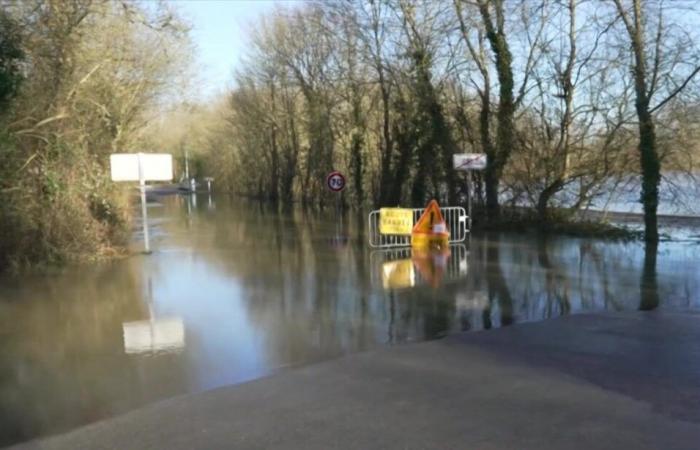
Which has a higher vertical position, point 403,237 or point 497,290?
point 403,237

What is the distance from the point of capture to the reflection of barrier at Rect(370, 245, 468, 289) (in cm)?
1170

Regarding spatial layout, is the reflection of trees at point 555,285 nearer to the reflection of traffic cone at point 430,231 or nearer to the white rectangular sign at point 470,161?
the reflection of traffic cone at point 430,231

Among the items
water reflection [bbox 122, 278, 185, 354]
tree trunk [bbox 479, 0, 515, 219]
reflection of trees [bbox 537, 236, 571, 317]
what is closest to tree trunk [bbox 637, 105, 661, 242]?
reflection of trees [bbox 537, 236, 571, 317]

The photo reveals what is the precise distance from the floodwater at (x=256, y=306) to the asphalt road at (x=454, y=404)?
0.55m

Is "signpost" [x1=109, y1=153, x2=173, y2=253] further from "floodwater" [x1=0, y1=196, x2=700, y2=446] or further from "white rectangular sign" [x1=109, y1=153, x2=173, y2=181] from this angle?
"floodwater" [x1=0, y1=196, x2=700, y2=446]

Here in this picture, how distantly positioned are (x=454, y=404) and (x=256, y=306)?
495 cm

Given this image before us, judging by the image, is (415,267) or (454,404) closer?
(454,404)

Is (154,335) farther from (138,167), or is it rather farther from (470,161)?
(470,161)

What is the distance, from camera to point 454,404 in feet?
17.6

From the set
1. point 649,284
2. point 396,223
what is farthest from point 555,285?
point 396,223

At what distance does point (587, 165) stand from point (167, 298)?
13.0 meters

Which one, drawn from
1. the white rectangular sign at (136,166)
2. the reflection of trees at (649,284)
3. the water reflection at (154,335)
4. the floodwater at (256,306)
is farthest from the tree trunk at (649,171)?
the water reflection at (154,335)

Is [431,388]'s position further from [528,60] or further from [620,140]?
[528,60]

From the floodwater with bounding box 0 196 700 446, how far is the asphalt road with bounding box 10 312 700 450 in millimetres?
555
